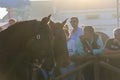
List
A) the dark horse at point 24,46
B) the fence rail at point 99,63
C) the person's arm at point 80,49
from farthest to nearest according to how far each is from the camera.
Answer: the person's arm at point 80,49 → the fence rail at point 99,63 → the dark horse at point 24,46

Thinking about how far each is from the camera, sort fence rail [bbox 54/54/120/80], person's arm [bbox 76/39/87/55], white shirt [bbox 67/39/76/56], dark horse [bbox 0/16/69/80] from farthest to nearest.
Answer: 1. white shirt [bbox 67/39/76/56]
2. person's arm [bbox 76/39/87/55]
3. fence rail [bbox 54/54/120/80]
4. dark horse [bbox 0/16/69/80]

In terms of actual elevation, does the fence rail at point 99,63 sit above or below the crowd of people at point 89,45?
below

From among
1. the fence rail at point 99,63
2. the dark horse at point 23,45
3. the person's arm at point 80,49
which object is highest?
the dark horse at point 23,45

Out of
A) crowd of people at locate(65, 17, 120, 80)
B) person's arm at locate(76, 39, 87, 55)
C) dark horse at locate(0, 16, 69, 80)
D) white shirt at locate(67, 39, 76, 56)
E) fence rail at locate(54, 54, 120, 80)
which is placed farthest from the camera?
white shirt at locate(67, 39, 76, 56)

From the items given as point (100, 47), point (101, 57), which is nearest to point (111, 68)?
point (101, 57)

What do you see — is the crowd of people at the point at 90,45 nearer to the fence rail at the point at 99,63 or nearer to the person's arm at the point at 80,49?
the person's arm at the point at 80,49

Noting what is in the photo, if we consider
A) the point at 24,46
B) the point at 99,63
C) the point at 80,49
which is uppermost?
the point at 24,46

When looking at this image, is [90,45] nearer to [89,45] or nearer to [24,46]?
[89,45]

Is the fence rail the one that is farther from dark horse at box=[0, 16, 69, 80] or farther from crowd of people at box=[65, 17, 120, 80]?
dark horse at box=[0, 16, 69, 80]

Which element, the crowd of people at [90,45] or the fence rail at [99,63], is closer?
the fence rail at [99,63]

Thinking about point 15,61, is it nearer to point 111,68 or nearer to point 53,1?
point 111,68

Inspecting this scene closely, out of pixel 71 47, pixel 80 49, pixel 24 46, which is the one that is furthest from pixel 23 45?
pixel 71 47

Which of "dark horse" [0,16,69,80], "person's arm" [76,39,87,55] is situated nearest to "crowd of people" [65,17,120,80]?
"person's arm" [76,39,87,55]

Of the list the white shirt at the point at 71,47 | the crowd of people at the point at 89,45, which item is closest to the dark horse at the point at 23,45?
the crowd of people at the point at 89,45
